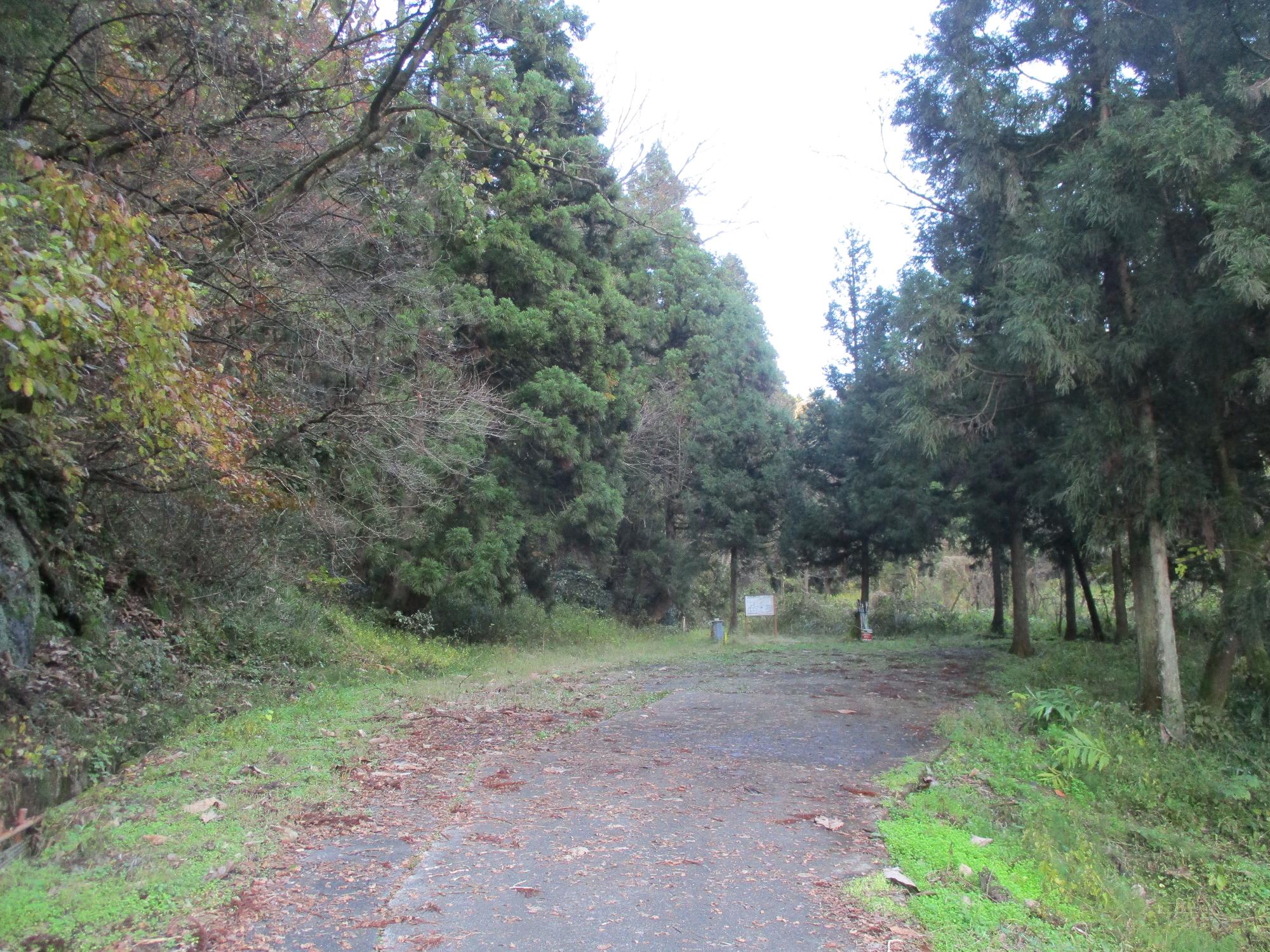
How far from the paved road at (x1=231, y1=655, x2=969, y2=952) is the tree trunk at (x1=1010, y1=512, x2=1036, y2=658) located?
12.2 m

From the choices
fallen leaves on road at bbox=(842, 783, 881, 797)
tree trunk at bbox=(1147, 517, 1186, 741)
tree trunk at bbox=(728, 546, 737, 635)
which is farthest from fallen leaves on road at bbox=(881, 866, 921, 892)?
tree trunk at bbox=(728, 546, 737, 635)

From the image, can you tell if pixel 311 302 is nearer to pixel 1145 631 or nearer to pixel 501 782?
pixel 501 782

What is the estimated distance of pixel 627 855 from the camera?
5.05 m

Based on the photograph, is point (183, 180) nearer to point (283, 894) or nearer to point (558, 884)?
point (283, 894)

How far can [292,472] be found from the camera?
10930 millimetres

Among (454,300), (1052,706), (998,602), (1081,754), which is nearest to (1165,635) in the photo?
(1052,706)

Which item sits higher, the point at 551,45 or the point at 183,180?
the point at 551,45

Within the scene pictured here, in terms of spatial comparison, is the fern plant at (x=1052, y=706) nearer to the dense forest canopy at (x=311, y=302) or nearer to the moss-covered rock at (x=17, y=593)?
the dense forest canopy at (x=311, y=302)

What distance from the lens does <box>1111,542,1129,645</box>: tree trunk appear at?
59.6 feet

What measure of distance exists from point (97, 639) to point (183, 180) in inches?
183

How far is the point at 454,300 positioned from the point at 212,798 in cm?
1194

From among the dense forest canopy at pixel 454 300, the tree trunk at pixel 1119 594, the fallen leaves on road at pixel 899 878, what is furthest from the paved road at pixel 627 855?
the tree trunk at pixel 1119 594

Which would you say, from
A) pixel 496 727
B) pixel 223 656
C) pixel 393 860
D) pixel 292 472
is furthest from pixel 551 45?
pixel 393 860

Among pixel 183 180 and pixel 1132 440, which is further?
pixel 1132 440
